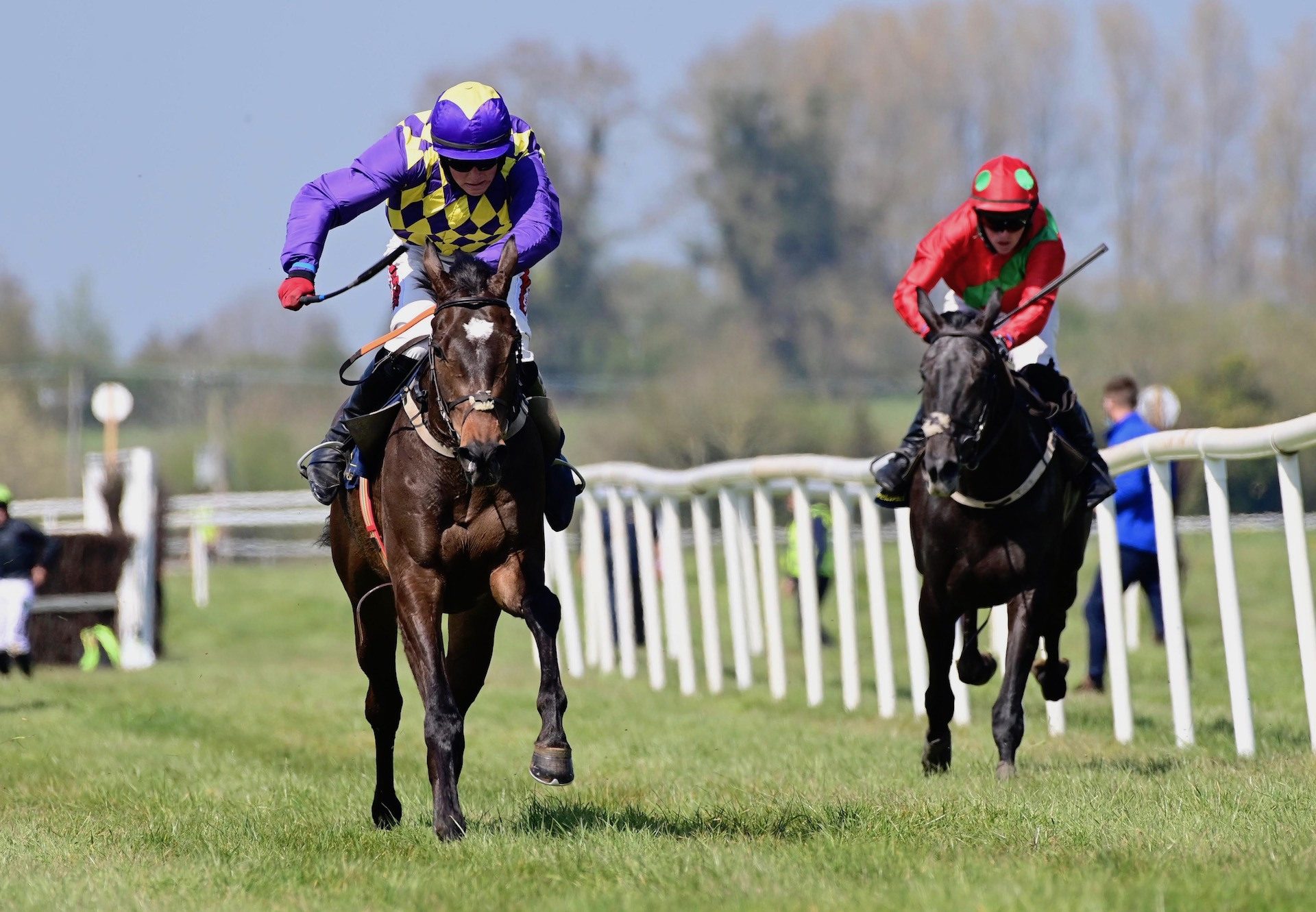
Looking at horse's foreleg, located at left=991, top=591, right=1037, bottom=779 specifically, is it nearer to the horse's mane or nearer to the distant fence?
the distant fence

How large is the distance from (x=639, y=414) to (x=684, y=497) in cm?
2045

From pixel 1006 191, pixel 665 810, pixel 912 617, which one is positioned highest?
pixel 1006 191

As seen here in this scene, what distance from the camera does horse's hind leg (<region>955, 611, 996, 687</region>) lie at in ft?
24.0

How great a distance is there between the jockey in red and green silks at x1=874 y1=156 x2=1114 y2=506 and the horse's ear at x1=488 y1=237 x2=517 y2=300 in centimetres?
211

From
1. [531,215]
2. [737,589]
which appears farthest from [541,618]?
[737,589]

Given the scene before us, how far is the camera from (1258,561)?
23.3 metres

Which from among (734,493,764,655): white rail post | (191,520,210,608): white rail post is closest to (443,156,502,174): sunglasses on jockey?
(734,493,764,655): white rail post

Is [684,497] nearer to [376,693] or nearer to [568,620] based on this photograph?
[568,620]

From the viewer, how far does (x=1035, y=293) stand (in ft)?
24.1

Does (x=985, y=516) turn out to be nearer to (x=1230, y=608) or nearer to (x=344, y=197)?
(x=1230, y=608)

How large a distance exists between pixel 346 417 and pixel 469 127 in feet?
3.55

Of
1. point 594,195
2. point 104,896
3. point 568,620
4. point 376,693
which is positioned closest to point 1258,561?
point 568,620

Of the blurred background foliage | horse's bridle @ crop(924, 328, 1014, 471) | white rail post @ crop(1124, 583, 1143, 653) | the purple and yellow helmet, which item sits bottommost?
white rail post @ crop(1124, 583, 1143, 653)

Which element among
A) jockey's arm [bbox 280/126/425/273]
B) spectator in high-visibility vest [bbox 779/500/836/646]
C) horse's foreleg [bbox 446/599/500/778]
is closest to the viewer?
jockey's arm [bbox 280/126/425/273]
